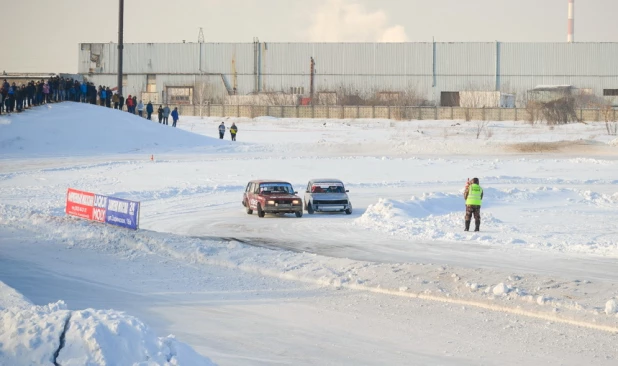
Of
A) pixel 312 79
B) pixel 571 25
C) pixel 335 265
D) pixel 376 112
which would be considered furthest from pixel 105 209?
pixel 571 25

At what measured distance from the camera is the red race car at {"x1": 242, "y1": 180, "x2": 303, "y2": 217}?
99.8 feet

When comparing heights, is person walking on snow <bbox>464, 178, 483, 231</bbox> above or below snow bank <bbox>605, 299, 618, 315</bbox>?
above

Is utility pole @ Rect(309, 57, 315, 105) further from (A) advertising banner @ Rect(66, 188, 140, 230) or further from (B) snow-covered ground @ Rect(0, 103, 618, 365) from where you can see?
(A) advertising banner @ Rect(66, 188, 140, 230)

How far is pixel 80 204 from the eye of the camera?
25.7 meters

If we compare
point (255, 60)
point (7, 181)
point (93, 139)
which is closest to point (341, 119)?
point (255, 60)

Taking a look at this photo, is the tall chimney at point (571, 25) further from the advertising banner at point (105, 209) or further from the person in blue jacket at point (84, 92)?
the advertising banner at point (105, 209)

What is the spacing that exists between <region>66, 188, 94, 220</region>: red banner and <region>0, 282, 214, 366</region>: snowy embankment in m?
16.9

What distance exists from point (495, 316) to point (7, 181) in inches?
1263

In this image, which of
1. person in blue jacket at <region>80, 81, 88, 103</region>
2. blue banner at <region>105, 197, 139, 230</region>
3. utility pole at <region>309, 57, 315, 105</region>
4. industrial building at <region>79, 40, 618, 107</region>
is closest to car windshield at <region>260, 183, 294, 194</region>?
blue banner at <region>105, 197, 139, 230</region>

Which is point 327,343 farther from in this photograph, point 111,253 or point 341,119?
point 341,119

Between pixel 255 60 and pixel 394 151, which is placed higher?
Result: pixel 255 60

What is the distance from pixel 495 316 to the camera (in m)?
14.2

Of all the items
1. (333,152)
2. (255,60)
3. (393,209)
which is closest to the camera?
(393,209)

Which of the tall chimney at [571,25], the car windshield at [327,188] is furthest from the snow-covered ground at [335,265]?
the tall chimney at [571,25]
